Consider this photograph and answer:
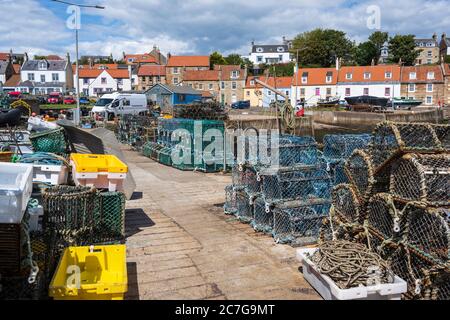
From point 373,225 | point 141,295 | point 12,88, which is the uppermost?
point 12,88

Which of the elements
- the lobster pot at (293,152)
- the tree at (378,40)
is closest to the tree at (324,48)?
the tree at (378,40)

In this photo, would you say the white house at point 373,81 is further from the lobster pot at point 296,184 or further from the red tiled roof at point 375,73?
the lobster pot at point 296,184

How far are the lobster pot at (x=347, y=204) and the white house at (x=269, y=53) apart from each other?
92857 mm

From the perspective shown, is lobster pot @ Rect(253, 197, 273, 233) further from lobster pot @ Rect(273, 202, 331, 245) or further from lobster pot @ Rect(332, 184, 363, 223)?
lobster pot @ Rect(332, 184, 363, 223)

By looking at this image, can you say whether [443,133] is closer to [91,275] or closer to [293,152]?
[293,152]

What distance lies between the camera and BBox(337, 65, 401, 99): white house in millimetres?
50750

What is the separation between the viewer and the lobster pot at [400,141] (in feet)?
15.3

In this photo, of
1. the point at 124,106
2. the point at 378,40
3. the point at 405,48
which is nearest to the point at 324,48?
the point at 378,40

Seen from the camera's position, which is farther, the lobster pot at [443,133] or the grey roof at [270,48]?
the grey roof at [270,48]

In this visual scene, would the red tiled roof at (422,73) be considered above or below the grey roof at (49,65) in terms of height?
below

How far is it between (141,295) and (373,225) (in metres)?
2.81
